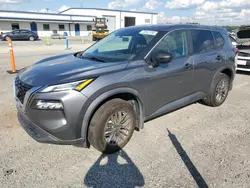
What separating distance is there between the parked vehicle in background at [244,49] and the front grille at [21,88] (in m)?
7.54

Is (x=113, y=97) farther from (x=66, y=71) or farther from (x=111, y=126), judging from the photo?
(x=66, y=71)

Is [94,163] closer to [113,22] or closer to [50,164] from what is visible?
[50,164]

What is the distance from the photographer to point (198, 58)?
12.9 feet

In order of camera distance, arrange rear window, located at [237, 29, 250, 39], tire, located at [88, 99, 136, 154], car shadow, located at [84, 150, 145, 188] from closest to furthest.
A: car shadow, located at [84, 150, 145, 188]
tire, located at [88, 99, 136, 154]
rear window, located at [237, 29, 250, 39]

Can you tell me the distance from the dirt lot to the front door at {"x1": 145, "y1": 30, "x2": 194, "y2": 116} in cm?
59

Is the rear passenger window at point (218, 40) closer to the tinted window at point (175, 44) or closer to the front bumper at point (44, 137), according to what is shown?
the tinted window at point (175, 44)

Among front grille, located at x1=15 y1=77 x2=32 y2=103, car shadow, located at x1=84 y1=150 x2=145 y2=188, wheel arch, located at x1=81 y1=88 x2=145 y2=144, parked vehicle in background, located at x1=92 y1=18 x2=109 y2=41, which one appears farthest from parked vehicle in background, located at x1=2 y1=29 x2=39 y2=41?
car shadow, located at x1=84 y1=150 x2=145 y2=188

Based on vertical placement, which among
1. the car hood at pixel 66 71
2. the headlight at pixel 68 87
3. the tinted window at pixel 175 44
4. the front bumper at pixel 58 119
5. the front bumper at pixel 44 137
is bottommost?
the front bumper at pixel 44 137

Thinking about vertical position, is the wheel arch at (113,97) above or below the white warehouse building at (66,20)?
below

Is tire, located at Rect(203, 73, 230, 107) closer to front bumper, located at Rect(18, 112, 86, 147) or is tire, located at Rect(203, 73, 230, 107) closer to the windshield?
the windshield

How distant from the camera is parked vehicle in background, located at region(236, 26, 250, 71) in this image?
762 cm

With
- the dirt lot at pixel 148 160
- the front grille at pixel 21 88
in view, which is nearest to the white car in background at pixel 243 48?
the dirt lot at pixel 148 160

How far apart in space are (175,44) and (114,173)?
2348mm

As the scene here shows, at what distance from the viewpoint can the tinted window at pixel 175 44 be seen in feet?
11.3
